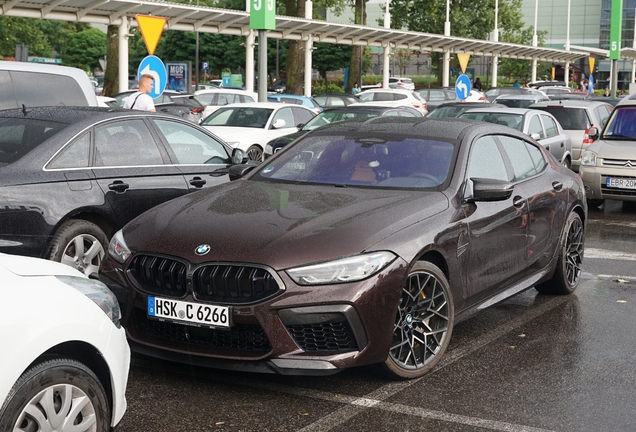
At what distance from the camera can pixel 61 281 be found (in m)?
Answer: 3.96

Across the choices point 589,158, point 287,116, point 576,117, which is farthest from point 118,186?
point 576,117

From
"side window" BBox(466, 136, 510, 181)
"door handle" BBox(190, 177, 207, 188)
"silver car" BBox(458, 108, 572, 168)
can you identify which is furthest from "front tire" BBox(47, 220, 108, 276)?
"silver car" BBox(458, 108, 572, 168)

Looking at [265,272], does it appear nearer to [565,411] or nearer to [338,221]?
[338,221]

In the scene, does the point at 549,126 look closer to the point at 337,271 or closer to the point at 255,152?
the point at 255,152

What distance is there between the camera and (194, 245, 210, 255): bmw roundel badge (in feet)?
17.3

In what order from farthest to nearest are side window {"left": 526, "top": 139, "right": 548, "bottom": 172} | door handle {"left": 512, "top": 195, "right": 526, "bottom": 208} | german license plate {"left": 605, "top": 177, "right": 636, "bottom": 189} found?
german license plate {"left": 605, "top": 177, "right": 636, "bottom": 189}
side window {"left": 526, "top": 139, "right": 548, "bottom": 172}
door handle {"left": 512, "top": 195, "right": 526, "bottom": 208}

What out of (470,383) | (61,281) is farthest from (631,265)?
(61,281)

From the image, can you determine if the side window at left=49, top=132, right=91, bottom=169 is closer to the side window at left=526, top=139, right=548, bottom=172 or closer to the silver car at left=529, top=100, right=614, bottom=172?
the side window at left=526, top=139, right=548, bottom=172

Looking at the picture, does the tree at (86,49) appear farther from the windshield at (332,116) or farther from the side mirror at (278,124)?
the windshield at (332,116)

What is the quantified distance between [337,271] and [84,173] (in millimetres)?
2951

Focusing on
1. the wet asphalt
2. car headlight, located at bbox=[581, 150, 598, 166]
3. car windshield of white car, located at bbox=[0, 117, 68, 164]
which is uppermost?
car windshield of white car, located at bbox=[0, 117, 68, 164]

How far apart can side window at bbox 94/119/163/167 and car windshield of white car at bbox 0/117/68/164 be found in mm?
347

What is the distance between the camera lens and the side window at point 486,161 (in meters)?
6.60

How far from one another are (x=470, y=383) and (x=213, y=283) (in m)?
1.62
